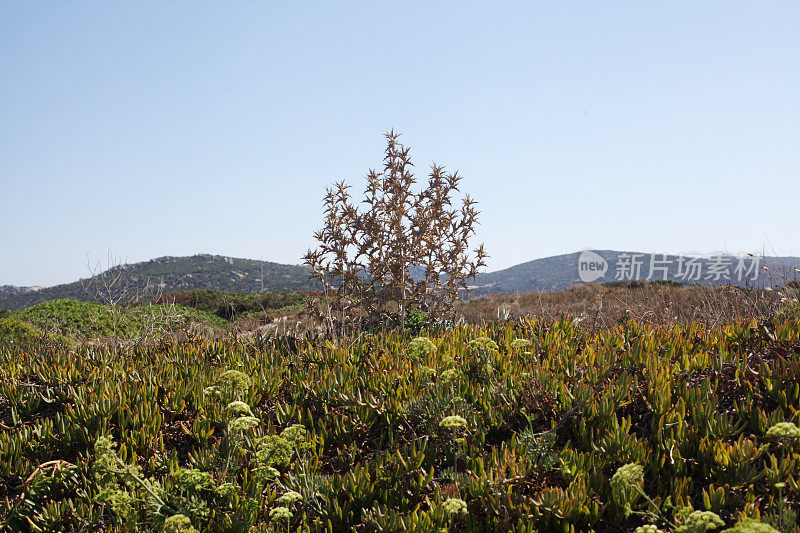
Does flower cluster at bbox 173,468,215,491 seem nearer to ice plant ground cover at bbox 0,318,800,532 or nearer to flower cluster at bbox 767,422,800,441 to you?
ice plant ground cover at bbox 0,318,800,532

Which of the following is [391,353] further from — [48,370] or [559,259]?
[559,259]

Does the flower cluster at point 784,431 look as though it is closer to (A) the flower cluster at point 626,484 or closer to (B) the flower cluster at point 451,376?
(A) the flower cluster at point 626,484

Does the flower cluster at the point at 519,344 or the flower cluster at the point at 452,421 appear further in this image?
the flower cluster at the point at 519,344

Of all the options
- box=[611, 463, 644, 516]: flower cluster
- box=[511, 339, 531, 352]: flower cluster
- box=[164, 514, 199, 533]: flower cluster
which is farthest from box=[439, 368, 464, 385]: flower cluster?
box=[164, 514, 199, 533]: flower cluster

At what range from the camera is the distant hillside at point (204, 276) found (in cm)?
5988

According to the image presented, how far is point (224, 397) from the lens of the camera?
3.99m

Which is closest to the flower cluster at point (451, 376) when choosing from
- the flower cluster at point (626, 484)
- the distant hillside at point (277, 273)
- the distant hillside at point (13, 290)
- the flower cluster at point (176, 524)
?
the flower cluster at point (626, 484)

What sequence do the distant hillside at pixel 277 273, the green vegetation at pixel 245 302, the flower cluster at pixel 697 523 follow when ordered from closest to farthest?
the flower cluster at pixel 697 523 < the green vegetation at pixel 245 302 < the distant hillside at pixel 277 273

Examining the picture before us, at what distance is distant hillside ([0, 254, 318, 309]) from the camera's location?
5988 centimetres

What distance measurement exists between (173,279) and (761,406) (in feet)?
224

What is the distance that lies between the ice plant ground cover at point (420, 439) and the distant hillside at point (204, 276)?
52.4 metres

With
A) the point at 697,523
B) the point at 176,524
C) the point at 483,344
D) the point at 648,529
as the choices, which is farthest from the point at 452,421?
the point at 176,524

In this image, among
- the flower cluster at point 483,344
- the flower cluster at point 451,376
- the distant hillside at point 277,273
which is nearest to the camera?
the flower cluster at point 451,376

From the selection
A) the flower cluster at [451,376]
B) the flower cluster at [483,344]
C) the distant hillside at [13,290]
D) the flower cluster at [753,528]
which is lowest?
the distant hillside at [13,290]
